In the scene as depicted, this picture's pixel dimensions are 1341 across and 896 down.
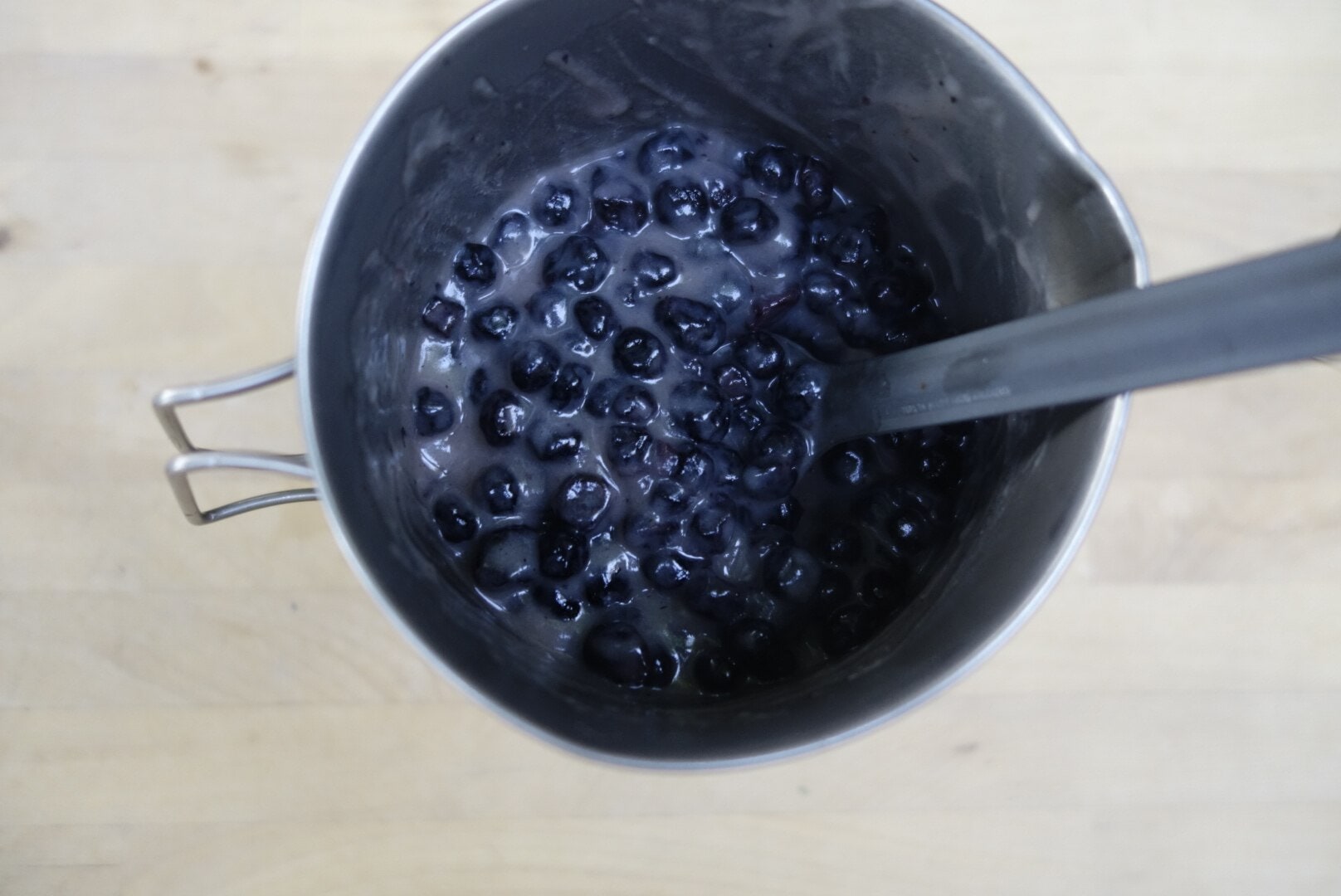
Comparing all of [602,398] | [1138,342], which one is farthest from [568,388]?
[1138,342]

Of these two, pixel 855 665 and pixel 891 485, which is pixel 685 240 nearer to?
pixel 891 485

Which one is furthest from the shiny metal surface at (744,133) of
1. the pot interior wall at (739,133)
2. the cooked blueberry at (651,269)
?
the cooked blueberry at (651,269)

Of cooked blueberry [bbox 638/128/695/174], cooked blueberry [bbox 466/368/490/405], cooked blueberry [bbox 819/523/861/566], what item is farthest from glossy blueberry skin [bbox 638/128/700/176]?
cooked blueberry [bbox 819/523/861/566]

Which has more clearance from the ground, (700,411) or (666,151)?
(666,151)

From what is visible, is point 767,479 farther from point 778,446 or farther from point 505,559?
point 505,559

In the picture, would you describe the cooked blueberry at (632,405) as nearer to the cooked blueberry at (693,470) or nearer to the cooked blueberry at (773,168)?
the cooked blueberry at (693,470)

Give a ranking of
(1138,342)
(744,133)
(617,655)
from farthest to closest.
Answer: (744,133)
(617,655)
(1138,342)

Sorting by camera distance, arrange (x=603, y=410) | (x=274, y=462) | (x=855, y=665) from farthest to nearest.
→ 1. (x=603, y=410)
2. (x=855, y=665)
3. (x=274, y=462)

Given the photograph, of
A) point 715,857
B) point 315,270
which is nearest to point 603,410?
point 315,270

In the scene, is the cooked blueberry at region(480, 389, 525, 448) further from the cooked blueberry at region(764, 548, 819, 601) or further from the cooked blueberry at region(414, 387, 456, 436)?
the cooked blueberry at region(764, 548, 819, 601)
